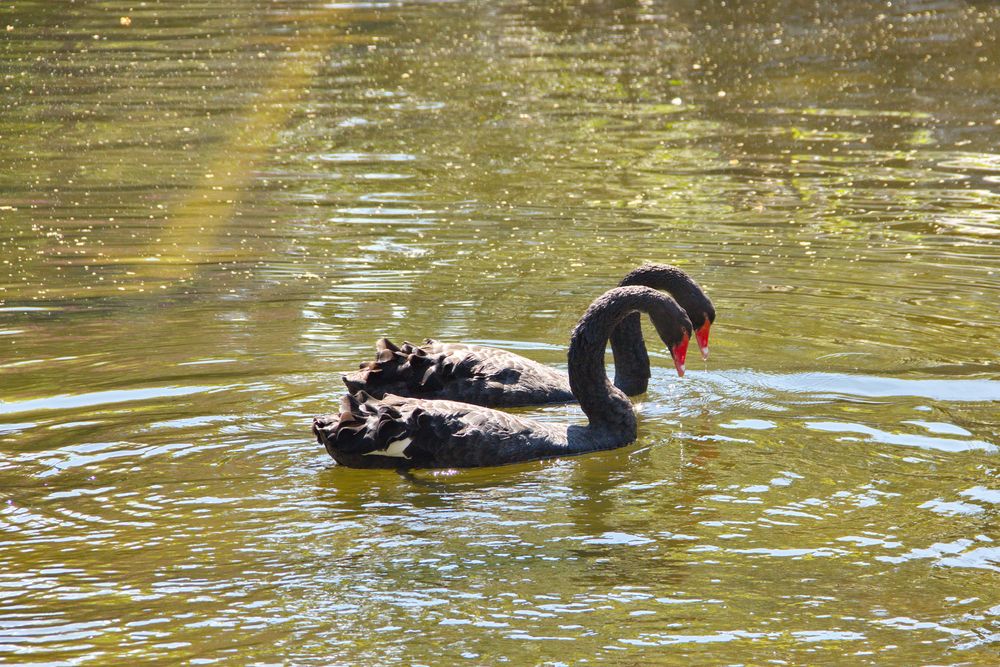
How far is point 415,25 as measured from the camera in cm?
1889

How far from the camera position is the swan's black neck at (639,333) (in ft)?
26.0

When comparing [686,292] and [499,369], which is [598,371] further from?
[686,292]

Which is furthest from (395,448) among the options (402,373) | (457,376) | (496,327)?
(496,327)

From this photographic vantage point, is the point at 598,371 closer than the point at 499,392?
Yes

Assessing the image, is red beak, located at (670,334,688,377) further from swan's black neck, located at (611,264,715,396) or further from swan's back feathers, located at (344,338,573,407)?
swan's back feathers, located at (344,338,573,407)

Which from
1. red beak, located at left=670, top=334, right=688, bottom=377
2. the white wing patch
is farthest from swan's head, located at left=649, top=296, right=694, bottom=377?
the white wing patch

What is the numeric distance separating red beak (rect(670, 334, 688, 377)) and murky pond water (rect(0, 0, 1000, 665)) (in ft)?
0.66

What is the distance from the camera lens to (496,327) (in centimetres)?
880

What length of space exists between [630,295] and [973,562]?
2.27 m

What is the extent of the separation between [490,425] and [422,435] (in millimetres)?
318

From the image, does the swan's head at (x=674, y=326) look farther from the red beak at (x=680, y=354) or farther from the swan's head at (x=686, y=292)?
the swan's head at (x=686, y=292)

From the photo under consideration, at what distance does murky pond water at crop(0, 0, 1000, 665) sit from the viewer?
5.08 meters

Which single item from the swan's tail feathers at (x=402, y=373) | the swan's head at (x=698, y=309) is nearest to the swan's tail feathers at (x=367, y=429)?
the swan's tail feathers at (x=402, y=373)

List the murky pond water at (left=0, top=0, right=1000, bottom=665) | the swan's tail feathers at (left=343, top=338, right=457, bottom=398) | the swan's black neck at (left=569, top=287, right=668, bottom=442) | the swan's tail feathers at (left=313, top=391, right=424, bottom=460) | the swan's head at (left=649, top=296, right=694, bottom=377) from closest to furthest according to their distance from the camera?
the murky pond water at (left=0, top=0, right=1000, bottom=665) → the swan's tail feathers at (left=313, top=391, right=424, bottom=460) → the swan's black neck at (left=569, top=287, right=668, bottom=442) → the swan's tail feathers at (left=343, top=338, right=457, bottom=398) → the swan's head at (left=649, top=296, right=694, bottom=377)
